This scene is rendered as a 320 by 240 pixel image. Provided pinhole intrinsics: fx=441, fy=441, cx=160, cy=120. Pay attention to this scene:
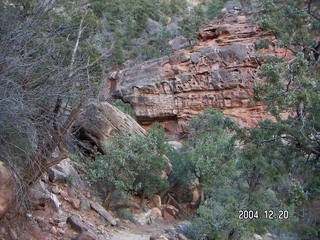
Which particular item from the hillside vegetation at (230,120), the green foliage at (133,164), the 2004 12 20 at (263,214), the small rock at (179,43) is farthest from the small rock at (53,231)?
the small rock at (179,43)

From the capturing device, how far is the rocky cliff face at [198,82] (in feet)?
78.5

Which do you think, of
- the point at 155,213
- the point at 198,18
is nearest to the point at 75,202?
the point at 155,213

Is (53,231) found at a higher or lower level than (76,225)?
higher

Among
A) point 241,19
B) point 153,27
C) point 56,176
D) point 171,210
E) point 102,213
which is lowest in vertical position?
point 171,210

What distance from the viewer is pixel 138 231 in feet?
35.8

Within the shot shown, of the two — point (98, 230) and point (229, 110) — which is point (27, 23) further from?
point (229, 110)

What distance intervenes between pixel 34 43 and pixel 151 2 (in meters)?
31.0

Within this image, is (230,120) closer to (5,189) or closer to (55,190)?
(5,189)

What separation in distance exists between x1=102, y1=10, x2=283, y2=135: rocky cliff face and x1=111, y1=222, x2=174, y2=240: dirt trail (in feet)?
40.2

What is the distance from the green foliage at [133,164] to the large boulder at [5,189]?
18.9 feet

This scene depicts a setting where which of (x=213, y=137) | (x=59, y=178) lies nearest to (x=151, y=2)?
(x=213, y=137)

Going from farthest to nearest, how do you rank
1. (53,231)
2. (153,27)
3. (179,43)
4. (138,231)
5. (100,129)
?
(153,27)
(179,43)
(100,129)
(138,231)
(53,231)

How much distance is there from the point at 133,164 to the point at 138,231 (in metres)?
2.26

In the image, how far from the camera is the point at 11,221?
6.61m
